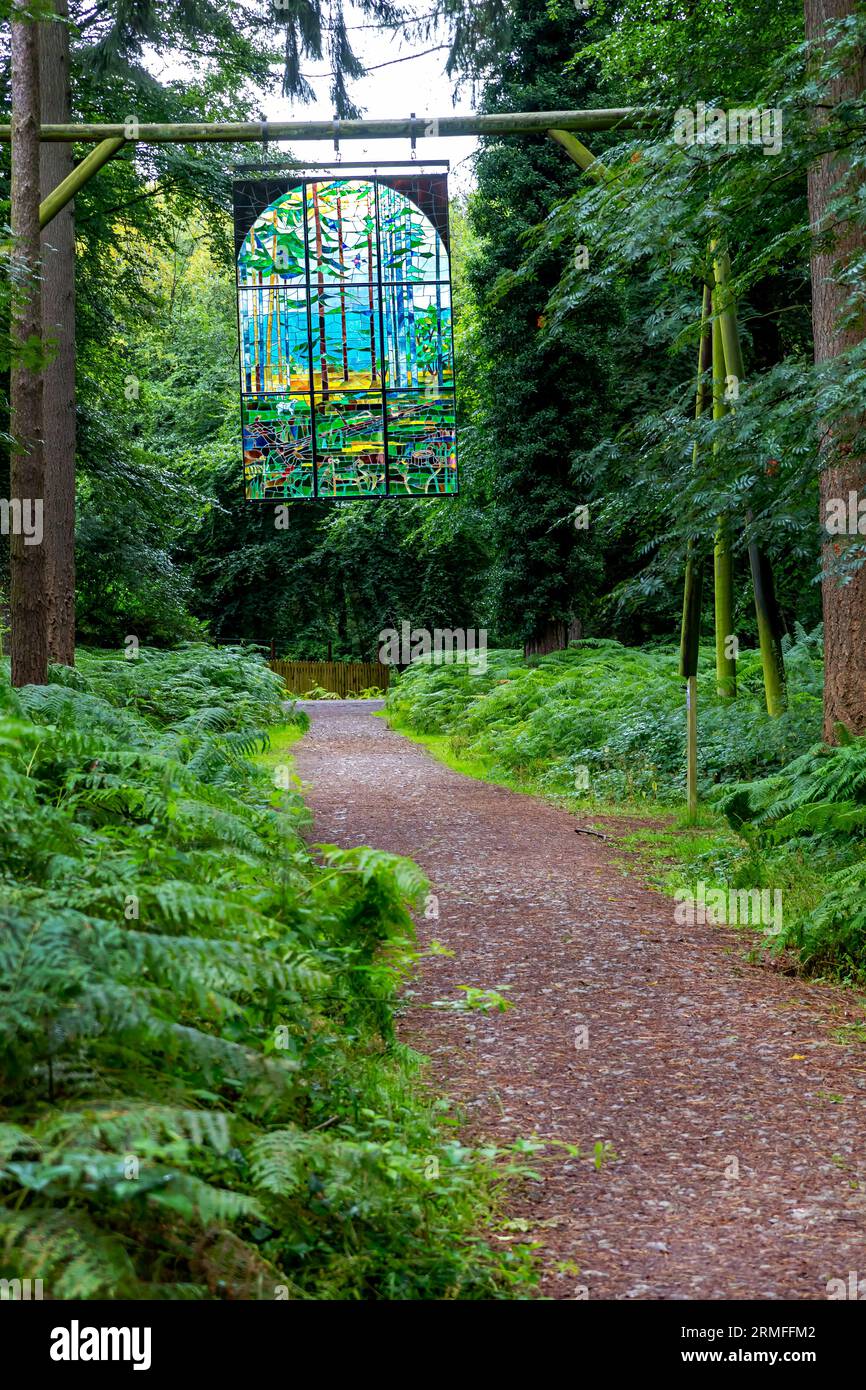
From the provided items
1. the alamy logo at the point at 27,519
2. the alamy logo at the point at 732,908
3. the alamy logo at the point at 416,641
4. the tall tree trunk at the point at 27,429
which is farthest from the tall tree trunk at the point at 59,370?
the alamy logo at the point at 416,641

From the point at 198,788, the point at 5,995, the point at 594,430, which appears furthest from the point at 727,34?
the point at 594,430

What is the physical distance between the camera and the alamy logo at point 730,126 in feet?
22.0

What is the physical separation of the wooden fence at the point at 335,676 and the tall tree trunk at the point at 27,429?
2558 centimetres

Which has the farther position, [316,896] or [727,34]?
[727,34]

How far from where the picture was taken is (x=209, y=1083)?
291cm

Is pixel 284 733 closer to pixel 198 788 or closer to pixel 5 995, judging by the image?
pixel 198 788

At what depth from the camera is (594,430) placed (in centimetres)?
1916

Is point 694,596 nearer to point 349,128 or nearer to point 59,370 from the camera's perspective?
point 349,128

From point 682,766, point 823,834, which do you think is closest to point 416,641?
point 682,766

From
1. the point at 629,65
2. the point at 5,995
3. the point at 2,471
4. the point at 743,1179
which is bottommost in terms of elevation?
the point at 743,1179

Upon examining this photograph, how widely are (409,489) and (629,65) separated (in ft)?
31.1

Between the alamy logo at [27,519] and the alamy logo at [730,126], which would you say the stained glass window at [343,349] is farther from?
the alamy logo at [730,126]
